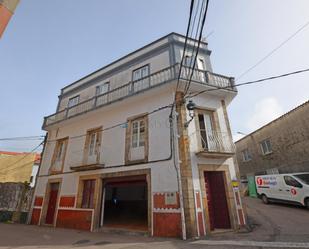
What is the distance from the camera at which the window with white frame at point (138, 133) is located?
337 inches

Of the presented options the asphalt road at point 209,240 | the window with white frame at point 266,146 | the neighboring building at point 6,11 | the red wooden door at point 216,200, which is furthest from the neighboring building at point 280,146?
the neighboring building at point 6,11

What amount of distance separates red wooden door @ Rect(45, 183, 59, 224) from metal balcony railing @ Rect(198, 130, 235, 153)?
31.1 ft

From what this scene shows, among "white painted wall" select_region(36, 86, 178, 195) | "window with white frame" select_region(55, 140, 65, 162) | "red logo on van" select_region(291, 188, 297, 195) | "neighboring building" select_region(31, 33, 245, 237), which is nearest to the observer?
"neighboring building" select_region(31, 33, 245, 237)

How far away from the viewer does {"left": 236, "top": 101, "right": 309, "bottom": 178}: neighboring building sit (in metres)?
11.6

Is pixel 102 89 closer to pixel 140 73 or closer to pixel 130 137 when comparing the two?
pixel 140 73

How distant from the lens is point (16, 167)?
65.0ft

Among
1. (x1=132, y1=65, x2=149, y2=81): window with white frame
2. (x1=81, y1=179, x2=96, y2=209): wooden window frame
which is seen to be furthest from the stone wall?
(x1=132, y1=65, x2=149, y2=81): window with white frame

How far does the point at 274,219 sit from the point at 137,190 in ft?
28.3

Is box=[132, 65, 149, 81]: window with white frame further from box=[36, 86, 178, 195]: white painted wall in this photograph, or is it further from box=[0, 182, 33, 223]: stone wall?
box=[0, 182, 33, 223]: stone wall

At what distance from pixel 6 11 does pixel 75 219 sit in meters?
9.23

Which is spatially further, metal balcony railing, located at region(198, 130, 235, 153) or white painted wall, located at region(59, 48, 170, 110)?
white painted wall, located at region(59, 48, 170, 110)

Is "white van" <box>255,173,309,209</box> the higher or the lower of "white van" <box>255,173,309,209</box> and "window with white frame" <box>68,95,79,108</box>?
the lower

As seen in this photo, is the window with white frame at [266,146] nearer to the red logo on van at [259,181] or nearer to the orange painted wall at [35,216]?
the red logo on van at [259,181]

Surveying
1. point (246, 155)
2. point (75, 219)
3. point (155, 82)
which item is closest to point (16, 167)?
point (75, 219)
